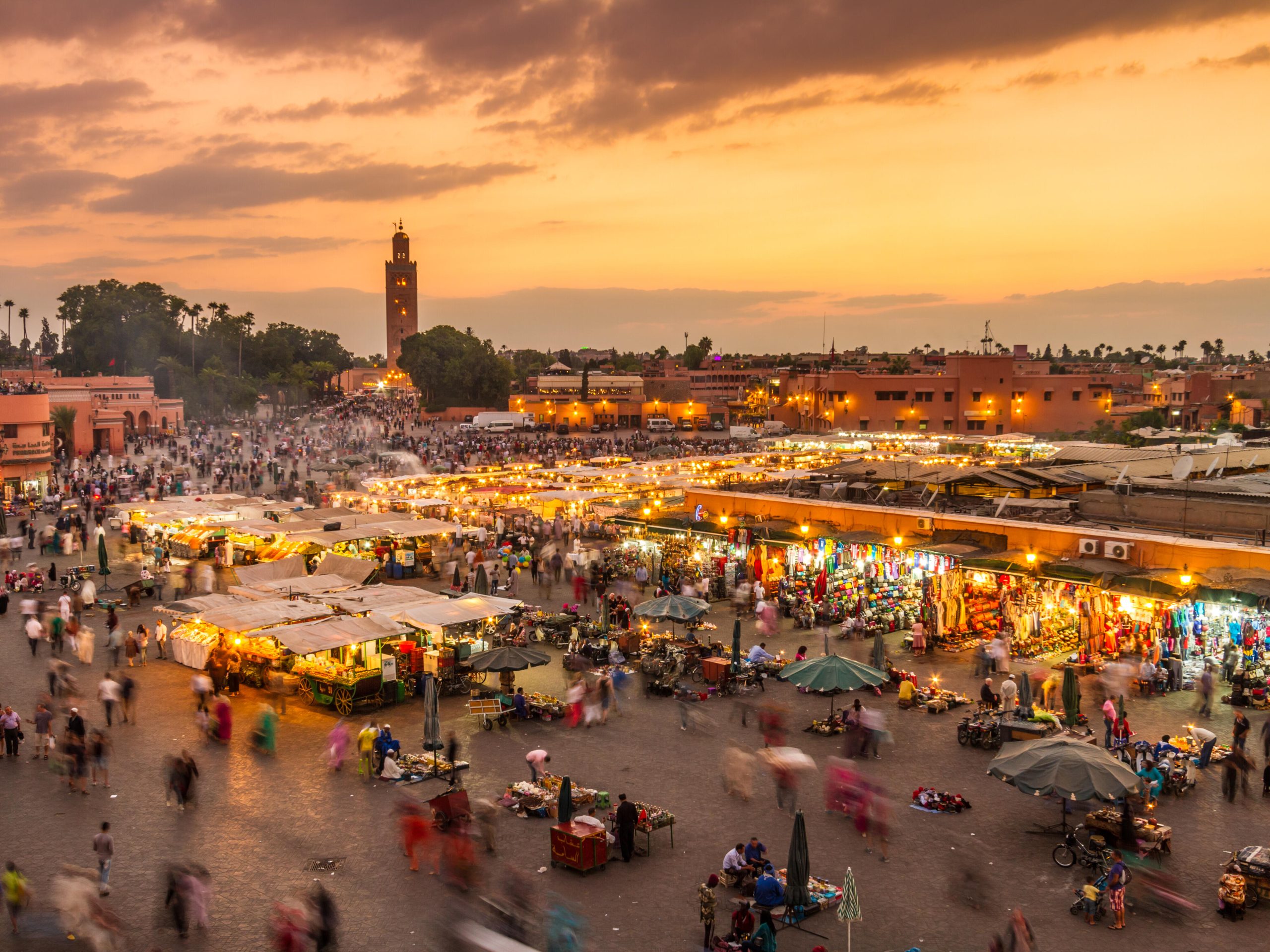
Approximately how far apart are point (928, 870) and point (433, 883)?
5051 millimetres

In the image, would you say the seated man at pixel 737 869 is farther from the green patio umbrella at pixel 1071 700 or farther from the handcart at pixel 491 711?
the green patio umbrella at pixel 1071 700

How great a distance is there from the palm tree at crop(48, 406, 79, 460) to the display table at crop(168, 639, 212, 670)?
1775 inches

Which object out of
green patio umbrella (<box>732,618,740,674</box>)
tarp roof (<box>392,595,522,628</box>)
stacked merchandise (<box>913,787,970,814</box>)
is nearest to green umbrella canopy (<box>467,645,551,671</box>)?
tarp roof (<box>392,595,522,628</box>)

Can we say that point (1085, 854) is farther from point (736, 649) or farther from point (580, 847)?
point (736, 649)

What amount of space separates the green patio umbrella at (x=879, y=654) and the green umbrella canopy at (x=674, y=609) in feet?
10.5

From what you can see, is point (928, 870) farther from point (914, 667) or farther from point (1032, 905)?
point (914, 667)

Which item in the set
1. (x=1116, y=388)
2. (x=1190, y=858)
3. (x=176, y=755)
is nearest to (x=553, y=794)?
(x=176, y=755)

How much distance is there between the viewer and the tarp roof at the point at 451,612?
17.8 meters

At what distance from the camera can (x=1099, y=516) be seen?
20.4 meters

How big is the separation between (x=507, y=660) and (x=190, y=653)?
6.68 meters

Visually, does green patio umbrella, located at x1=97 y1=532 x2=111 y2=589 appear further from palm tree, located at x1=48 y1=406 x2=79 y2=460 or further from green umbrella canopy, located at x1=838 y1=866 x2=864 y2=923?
palm tree, located at x1=48 y1=406 x2=79 y2=460

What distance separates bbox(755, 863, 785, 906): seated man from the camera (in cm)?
953

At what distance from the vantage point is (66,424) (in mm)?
58562

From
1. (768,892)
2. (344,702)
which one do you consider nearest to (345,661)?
(344,702)
